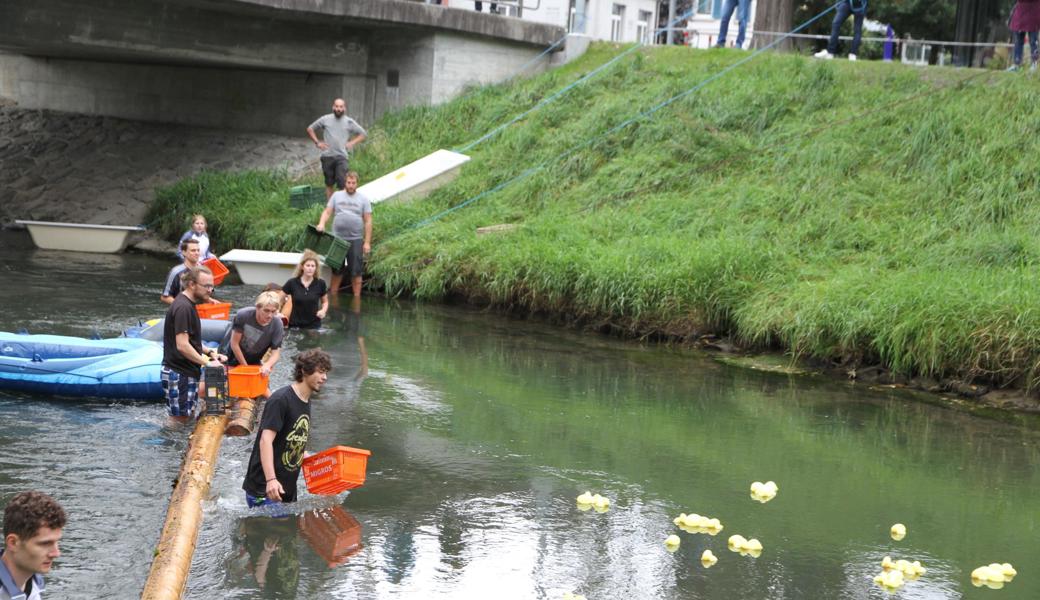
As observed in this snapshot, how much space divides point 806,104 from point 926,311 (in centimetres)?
846

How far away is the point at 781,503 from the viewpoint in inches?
335

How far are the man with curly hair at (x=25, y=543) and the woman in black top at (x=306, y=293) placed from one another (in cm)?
957

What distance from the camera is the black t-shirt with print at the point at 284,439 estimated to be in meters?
7.30

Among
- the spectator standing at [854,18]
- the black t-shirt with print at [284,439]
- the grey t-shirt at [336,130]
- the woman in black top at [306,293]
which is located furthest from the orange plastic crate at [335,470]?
the spectator standing at [854,18]

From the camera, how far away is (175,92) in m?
28.5

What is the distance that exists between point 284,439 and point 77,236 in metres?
15.6

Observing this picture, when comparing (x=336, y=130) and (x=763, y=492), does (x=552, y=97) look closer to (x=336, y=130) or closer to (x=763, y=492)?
(x=336, y=130)

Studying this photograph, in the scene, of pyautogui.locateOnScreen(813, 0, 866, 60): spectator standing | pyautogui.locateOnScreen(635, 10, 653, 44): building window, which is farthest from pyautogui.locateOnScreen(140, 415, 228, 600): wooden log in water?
pyautogui.locateOnScreen(635, 10, 653, 44): building window

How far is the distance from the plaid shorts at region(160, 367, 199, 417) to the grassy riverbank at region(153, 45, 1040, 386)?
7317 millimetres

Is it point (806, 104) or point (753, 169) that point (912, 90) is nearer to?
point (806, 104)

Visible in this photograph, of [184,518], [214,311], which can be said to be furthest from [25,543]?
[214,311]

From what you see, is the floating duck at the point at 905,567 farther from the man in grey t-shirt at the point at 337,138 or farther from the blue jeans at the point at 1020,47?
the blue jeans at the point at 1020,47

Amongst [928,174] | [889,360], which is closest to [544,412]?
[889,360]

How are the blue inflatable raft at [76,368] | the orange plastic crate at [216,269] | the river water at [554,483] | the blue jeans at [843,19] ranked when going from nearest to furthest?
1. the river water at [554,483]
2. the blue inflatable raft at [76,368]
3. the orange plastic crate at [216,269]
4. the blue jeans at [843,19]
